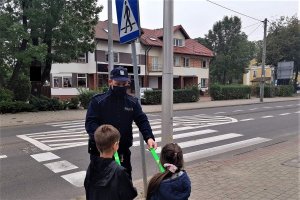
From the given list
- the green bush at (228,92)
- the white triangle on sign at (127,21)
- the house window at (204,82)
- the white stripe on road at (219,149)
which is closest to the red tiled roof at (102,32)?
the green bush at (228,92)

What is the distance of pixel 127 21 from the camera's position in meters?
3.94

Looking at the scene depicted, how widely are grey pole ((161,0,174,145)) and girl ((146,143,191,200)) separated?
1789mm

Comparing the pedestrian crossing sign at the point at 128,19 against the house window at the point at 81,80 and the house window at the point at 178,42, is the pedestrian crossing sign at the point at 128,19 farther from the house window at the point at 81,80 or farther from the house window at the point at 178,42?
the house window at the point at 178,42

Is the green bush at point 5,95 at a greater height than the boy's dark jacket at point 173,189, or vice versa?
the green bush at point 5,95

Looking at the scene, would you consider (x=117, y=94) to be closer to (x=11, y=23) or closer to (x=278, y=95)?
(x=11, y=23)

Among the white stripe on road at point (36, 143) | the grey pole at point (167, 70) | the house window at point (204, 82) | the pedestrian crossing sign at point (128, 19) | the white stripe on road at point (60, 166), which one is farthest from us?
the house window at point (204, 82)

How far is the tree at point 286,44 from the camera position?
43.3 metres

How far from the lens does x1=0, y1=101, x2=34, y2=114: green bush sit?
18109 millimetres

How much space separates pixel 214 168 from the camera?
6082 mm

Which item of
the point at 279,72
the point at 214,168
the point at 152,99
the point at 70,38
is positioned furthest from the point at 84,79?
the point at 214,168

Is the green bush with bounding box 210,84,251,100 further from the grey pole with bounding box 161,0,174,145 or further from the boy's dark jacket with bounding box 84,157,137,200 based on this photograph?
the boy's dark jacket with bounding box 84,157,137,200

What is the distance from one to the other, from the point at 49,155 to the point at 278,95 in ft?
124

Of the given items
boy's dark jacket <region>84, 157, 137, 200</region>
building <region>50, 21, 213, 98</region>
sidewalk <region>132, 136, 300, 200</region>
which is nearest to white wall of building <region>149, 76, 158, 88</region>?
building <region>50, 21, 213, 98</region>

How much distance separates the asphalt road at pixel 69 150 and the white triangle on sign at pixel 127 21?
9.14ft
